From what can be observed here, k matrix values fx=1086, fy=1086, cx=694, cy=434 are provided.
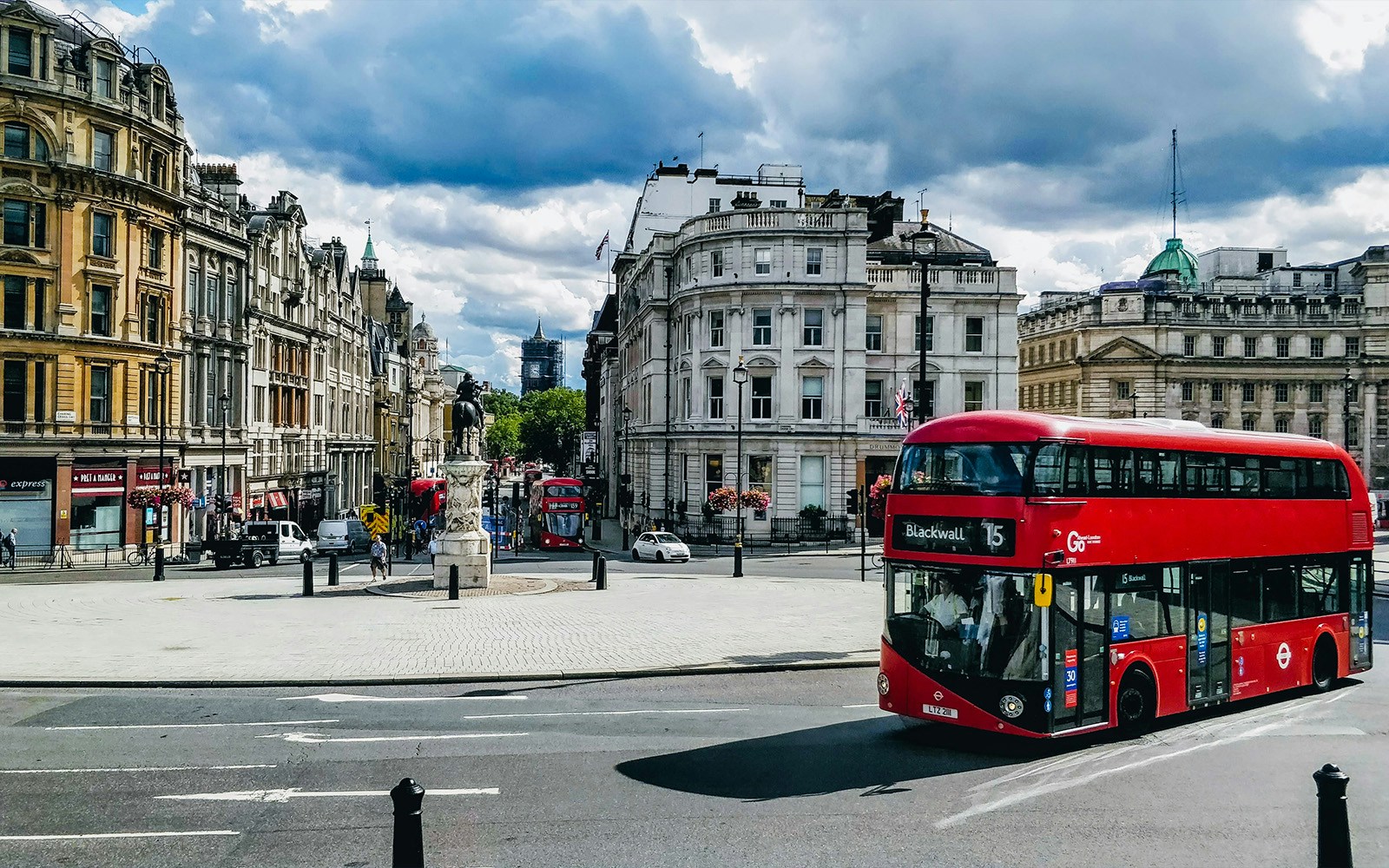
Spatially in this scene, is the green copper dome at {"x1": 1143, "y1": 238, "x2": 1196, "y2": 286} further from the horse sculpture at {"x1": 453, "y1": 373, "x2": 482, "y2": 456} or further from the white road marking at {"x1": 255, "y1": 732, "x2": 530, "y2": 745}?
the white road marking at {"x1": 255, "y1": 732, "x2": 530, "y2": 745}

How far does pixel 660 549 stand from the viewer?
45.7 m

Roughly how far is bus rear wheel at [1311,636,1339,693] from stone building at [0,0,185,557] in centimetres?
4228

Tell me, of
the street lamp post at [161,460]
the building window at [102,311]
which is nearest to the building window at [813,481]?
the street lamp post at [161,460]

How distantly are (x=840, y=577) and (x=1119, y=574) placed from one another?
80.9ft

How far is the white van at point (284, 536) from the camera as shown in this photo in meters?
45.2

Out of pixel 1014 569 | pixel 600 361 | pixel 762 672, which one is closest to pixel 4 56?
pixel 762 672

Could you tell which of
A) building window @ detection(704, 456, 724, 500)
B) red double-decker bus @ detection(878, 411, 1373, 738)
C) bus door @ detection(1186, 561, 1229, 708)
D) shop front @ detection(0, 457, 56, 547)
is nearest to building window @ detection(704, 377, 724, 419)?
building window @ detection(704, 456, 724, 500)

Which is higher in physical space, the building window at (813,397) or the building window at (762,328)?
the building window at (762,328)

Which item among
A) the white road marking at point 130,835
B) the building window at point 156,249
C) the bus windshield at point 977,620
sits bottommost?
the white road marking at point 130,835

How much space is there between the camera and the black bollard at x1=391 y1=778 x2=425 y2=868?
7543mm

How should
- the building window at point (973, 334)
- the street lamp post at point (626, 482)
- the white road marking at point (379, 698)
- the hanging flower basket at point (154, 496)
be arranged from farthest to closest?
1. the street lamp post at point (626, 482)
2. the building window at point (973, 334)
3. the hanging flower basket at point (154, 496)
4. the white road marking at point (379, 698)

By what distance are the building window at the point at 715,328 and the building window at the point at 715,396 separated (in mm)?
1795

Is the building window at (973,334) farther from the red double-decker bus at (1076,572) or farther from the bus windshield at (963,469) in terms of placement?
the bus windshield at (963,469)

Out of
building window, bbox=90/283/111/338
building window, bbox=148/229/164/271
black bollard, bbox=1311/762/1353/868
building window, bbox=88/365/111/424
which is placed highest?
building window, bbox=148/229/164/271
